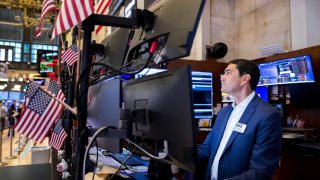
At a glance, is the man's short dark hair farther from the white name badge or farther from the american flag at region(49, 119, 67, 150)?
the american flag at region(49, 119, 67, 150)

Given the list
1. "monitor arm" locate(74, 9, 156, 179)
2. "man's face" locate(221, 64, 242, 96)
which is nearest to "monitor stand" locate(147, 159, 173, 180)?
"monitor arm" locate(74, 9, 156, 179)

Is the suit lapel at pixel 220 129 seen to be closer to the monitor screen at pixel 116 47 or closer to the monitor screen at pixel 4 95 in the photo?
the monitor screen at pixel 116 47

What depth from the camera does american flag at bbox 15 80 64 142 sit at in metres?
1.48

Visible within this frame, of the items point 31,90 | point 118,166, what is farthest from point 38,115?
point 118,166

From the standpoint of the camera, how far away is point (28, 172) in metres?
1.93

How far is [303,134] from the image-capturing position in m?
3.73

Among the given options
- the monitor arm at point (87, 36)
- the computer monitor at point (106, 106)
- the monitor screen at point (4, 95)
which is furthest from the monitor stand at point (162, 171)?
the monitor screen at point (4, 95)

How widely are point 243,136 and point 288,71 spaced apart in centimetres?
263

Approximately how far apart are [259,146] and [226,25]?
5017 millimetres

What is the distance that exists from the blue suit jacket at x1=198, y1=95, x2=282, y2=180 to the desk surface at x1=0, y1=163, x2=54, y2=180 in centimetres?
109

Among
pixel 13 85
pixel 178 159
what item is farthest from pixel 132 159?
pixel 13 85

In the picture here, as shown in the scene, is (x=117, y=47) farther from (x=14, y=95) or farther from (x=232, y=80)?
(x=14, y=95)

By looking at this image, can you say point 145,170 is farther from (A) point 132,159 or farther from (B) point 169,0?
(B) point 169,0

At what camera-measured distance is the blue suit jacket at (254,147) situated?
1.67m
